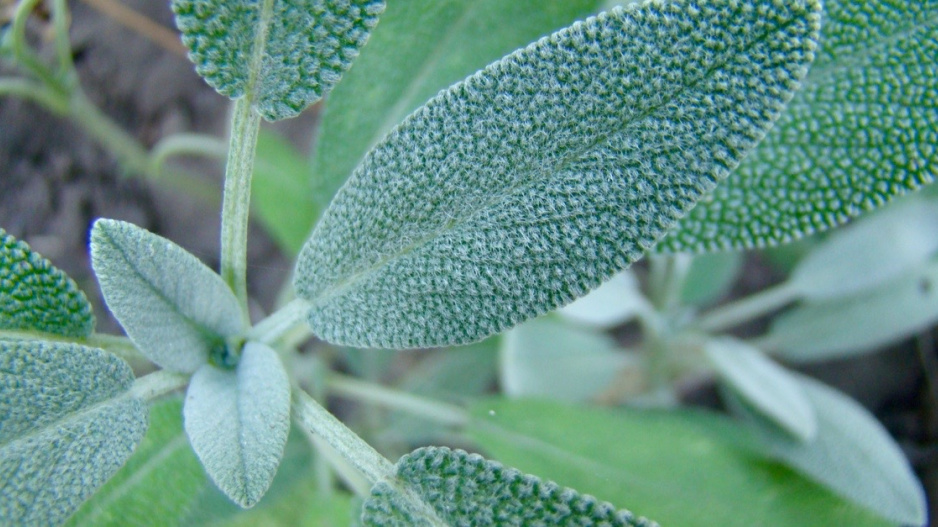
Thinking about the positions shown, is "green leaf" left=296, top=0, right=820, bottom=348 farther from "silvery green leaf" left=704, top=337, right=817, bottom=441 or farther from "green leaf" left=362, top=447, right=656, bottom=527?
"silvery green leaf" left=704, top=337, right=817, bottom=441

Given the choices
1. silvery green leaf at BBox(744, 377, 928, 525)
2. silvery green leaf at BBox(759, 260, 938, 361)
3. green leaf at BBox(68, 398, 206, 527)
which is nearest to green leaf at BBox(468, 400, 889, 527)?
silvery green leaf at BBox(744, 377, 928, 525)

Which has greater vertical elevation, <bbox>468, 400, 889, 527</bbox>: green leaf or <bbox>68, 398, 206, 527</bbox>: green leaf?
<bbox>468, 400, 889, 527</bbox>: green leaf

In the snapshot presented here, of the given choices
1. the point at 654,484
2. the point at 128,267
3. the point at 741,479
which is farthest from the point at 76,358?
the point at 741,479

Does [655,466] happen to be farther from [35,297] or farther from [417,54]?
[35,297]

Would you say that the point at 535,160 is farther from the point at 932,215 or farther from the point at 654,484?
the point at 932,215

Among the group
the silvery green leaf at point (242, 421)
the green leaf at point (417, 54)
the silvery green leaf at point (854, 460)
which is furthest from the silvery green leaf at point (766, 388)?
the silvery green leaf at point (242, 421)
